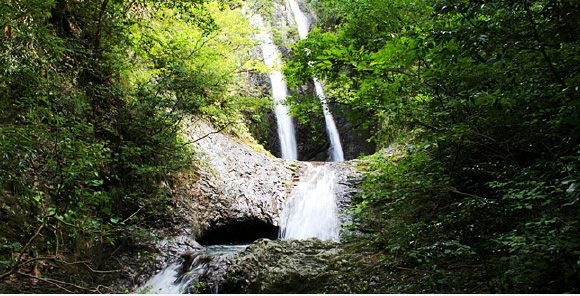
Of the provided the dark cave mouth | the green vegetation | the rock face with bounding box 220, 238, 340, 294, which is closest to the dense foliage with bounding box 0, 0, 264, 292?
the green vegetation

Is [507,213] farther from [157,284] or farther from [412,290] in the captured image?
[157,284]

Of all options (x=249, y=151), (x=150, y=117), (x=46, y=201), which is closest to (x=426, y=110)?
(x=150, y=117)

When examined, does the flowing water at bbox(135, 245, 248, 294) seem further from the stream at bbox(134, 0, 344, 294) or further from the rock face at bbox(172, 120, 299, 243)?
the rock face at bbox(172, 120, 299, 243)

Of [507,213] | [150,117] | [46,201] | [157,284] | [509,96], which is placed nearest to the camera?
[509,96]

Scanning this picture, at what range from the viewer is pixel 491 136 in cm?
372

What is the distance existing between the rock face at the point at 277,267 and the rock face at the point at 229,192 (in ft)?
7.94

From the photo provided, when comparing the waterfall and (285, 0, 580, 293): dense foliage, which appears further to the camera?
the waterfall

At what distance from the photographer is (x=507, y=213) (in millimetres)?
2904

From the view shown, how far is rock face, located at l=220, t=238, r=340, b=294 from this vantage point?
4.52 metres

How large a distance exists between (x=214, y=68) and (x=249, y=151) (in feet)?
11.1

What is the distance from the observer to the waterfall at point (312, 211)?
25.7 feet

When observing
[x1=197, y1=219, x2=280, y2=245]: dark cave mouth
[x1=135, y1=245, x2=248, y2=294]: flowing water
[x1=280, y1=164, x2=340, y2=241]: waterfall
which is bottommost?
[x1=135, y1=245, x2=248, y2=294]: flowing water

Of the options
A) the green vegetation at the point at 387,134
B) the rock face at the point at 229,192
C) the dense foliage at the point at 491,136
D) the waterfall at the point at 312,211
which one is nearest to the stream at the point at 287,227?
the waterfall at the point at 312,211

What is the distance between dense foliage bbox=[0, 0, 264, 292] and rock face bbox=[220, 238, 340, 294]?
1.90 m
